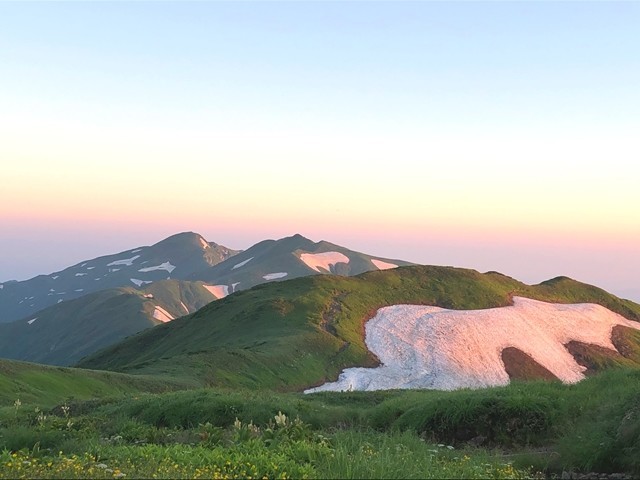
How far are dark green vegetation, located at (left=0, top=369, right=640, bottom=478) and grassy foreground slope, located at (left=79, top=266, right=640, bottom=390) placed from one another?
25560 millimetres

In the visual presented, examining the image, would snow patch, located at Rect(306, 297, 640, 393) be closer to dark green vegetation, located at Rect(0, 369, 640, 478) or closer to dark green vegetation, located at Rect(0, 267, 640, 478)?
dark green vegetation, located at Rect(0, 267, 640, 478)

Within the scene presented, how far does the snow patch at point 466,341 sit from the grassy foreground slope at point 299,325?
2.73 m

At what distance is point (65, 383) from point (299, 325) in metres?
31.6

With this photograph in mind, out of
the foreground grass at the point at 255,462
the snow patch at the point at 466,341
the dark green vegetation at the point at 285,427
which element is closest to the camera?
the foreground grass at the point at 255,462

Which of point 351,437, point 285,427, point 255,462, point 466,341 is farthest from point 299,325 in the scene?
point 255,462

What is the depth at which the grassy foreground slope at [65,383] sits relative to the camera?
3581 centimetres

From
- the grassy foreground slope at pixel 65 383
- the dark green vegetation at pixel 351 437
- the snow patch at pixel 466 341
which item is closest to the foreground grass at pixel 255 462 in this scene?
the dark green vegetation at pixel 351 437

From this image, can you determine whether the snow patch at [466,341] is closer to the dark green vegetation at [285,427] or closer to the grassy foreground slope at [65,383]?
the dark green vegetation at [285,427]

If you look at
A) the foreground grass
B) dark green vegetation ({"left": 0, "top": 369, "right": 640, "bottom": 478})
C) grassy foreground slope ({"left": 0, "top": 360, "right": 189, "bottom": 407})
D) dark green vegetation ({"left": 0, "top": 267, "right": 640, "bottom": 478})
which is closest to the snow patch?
dark green vegetation ({"left": 0, "top": 267, "right": 640, "bottom": 478})

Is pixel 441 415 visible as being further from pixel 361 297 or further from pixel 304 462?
pixel 361 297

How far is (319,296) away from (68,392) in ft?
139

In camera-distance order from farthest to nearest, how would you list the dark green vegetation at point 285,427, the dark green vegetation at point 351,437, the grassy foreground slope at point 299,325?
1. the grassy foreground slope at point 299,325
2. the dark green vegetation at point 285,427
3. the dark green vegetation at point 351,437

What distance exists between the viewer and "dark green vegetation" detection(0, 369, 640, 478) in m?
10.9

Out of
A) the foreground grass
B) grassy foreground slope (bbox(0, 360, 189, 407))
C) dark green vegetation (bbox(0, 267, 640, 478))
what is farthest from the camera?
grassy foreground slope (bbox(0, 360, 189, 407))
